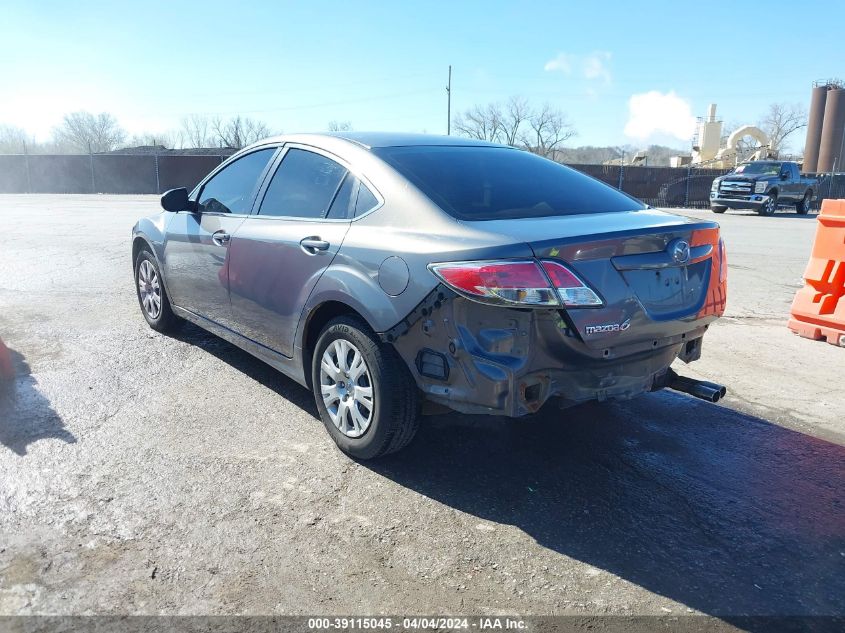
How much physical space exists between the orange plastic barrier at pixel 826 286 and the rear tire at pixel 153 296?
564 centimetres

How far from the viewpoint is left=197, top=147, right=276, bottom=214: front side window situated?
14.6 ft

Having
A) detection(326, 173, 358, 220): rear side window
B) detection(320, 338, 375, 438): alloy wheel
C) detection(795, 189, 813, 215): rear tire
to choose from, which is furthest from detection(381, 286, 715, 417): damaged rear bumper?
detection(795, 189, 813, 215): rear tire

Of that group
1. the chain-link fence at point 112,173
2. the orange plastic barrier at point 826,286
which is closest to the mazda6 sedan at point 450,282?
the orange plastic barrier at point 826,286

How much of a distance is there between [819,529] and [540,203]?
1.97 m

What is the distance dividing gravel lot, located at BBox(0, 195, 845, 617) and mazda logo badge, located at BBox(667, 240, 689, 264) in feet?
3.62

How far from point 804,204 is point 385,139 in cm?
2709

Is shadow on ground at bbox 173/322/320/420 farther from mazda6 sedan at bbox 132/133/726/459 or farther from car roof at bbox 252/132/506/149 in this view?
car roof at bbox 252/132/506/149

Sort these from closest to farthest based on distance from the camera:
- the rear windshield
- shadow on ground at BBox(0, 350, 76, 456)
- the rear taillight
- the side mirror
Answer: the rear taillight → the rear windshield → shadow on ground at BBox(0, 350, 76, 456) → the side mirror

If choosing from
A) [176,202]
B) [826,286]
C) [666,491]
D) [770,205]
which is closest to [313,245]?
[176,202]

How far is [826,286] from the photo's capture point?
608cm

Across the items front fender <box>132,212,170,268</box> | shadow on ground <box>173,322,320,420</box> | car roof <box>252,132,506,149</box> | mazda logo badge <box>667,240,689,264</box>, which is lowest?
shadow on ground <box>173,322,320,420</box>

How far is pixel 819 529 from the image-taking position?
2.95 m

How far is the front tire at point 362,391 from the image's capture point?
3.20 meters

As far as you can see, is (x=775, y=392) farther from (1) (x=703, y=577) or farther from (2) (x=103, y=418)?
(2) (x=103, y=418)
